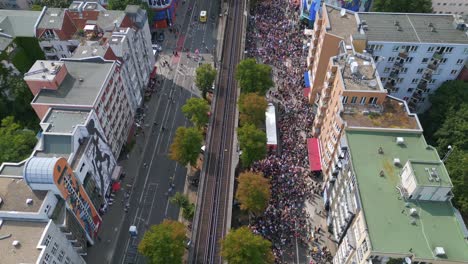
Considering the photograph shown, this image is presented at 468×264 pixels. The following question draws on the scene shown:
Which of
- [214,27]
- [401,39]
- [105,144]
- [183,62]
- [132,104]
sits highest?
[214,27]

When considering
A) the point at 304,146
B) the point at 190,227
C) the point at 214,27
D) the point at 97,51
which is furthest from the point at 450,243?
the point at 214,27

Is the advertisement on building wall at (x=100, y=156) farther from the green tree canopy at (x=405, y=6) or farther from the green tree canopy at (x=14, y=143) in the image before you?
the green tree canopy at (x=405, y=6)

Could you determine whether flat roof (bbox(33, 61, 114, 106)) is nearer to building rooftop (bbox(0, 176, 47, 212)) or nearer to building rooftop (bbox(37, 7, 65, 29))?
building rooftop (bbox(37, 7, 65, 29))

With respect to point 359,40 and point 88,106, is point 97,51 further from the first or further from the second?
point 359,40

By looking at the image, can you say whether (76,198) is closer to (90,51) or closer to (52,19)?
(90,51)

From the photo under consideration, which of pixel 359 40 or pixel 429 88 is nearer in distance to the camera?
pixel 359 40

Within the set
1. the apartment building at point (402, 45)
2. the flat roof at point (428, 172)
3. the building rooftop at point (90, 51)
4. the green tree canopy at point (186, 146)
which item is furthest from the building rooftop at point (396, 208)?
the building rooftop at point (90, 51)

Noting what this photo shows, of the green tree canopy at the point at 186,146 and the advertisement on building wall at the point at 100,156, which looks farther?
the green tree canopy at the point at 186,146
